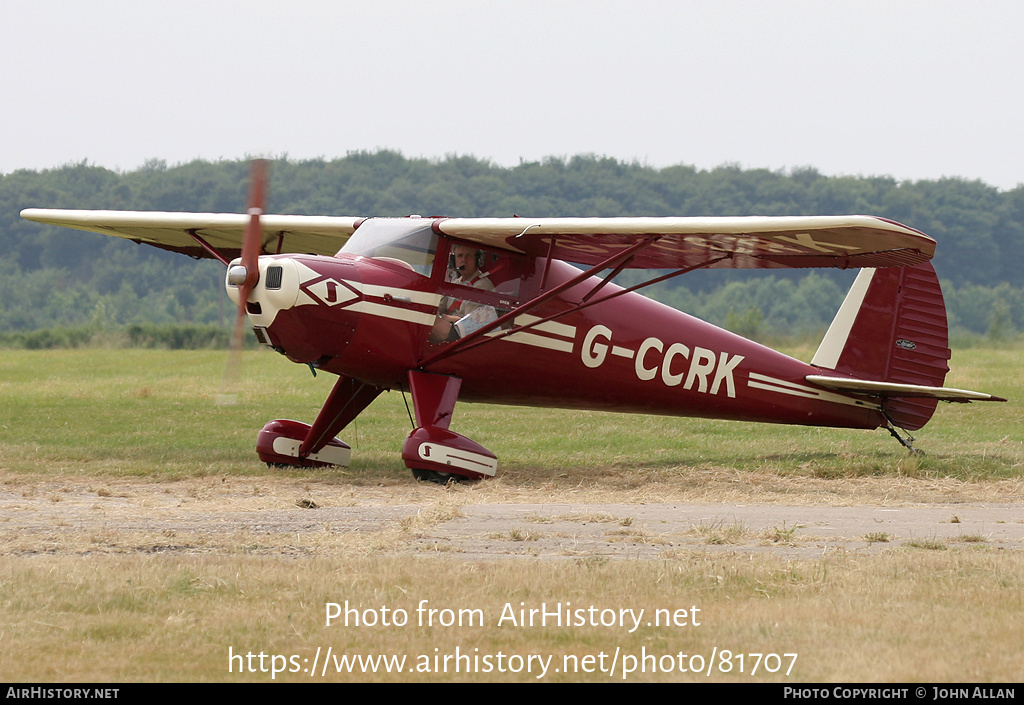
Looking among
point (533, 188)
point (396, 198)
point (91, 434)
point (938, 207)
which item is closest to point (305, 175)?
point (396, 198)

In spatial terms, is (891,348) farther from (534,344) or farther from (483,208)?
(483,208)

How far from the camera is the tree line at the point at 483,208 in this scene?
80.3 m

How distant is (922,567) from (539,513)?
3427mm

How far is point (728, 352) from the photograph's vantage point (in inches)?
537

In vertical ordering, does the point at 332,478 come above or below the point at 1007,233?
below

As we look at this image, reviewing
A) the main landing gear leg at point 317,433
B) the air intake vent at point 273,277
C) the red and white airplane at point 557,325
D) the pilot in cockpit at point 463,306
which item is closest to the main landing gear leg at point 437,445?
the red and white airplane at point 557,325

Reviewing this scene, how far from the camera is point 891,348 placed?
14484 millimetres

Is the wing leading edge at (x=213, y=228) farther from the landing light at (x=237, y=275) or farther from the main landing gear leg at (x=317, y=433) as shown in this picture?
the landing light at (x=237, y=275)

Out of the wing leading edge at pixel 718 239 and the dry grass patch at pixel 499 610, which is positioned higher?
the wing leading edge at pixel 718 239

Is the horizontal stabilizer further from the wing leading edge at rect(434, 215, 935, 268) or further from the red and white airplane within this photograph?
the wing leading edge at rect(434, 215, 935, 268)

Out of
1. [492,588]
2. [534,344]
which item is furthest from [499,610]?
[534,344]

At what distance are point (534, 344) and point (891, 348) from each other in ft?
16.1

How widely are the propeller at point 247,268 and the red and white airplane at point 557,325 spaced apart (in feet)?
0.11

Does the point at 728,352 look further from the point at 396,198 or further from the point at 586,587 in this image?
the point at 396,198
